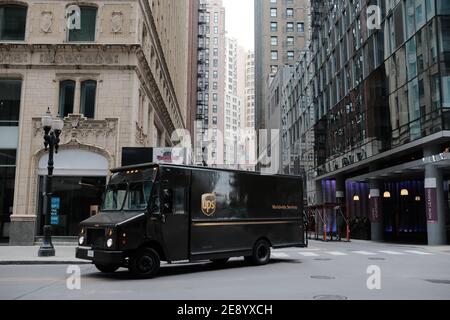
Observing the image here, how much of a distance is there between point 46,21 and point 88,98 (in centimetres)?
470

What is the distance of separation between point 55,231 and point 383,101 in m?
22.8

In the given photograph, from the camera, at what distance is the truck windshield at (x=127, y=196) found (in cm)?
1298

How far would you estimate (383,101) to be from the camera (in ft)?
112

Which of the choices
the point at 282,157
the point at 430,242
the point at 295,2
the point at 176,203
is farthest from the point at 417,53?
the point at 295,2

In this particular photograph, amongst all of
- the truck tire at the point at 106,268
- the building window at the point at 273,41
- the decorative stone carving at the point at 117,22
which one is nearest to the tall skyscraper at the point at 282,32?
the building window at the point at 273,41

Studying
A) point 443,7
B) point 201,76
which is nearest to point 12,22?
point 443,7

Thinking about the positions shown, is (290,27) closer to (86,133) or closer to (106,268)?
(86,133)

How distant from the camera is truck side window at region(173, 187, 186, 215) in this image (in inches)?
530

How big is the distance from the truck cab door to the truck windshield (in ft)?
1.50

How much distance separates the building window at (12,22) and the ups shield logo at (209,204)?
58.4 ft

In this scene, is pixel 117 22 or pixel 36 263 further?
pixel 117 22

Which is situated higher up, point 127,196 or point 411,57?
point 411,57

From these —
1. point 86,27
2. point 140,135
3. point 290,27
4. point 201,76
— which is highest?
point 290,27

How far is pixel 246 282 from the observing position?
11.7 meters
